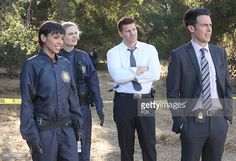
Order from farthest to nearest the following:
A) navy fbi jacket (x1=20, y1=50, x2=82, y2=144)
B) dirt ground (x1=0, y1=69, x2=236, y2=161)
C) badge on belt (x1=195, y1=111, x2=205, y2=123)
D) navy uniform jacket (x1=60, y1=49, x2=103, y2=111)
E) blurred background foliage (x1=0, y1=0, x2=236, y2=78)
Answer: blurred background foliage (x1=0, y1=0, x2=236, y2=78) < dirt ground (x1=0, y1=69, x2=236, y2=161) < navy uniform jacket (x1=60, y1=49, x2=103, y2=111) < badge on belt (x1=195, y1=111, x2=205, y2=123) < navy fbi jacket (x1=20, y1=50, x2=82, y2=144)

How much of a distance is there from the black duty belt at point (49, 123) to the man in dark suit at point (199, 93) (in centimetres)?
99

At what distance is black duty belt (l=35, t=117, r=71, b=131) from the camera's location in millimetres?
4074

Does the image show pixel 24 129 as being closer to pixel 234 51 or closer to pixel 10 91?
pixel 10 91

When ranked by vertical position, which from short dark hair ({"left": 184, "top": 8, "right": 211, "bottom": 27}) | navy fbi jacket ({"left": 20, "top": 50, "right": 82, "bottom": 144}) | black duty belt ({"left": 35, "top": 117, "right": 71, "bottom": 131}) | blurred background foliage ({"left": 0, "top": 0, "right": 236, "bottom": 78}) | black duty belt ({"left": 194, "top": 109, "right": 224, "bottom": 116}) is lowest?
black duty belt ({"left": 35, "top": 117, "right": 71, "bottom": 131})

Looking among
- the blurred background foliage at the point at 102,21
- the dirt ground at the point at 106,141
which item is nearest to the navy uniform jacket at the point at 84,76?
the dirt ground at the point at 106,141

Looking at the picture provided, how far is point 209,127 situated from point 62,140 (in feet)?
4.42

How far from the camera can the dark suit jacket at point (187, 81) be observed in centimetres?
420

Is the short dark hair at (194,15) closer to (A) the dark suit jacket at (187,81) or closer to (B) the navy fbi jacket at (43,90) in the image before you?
(A) the dark suit jacket at (187,81)

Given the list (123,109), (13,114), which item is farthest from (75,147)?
(13,114)

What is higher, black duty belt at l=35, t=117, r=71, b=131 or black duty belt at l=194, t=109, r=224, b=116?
black duty belt at l=194, t=109, r=224, b=116

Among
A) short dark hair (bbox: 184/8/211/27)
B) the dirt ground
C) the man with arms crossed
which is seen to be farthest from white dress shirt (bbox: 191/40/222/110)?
the dirt ground

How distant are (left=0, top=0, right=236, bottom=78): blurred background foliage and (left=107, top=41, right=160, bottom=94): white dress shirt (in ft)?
21.0

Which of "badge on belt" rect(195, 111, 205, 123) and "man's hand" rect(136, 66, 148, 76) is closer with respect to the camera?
"badge on belt" rect(195, 111, 205, 123)

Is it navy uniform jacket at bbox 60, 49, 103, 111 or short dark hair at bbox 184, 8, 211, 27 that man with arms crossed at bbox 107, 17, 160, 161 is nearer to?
navy uniform jacket at bbox 60, 49, 103, 111
